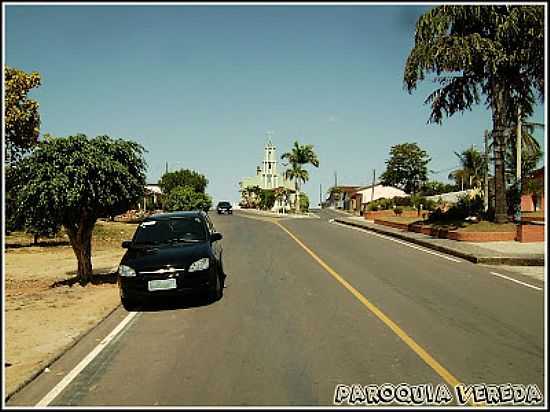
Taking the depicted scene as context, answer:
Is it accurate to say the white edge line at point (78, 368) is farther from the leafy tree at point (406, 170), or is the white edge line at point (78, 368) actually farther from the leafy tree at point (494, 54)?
the leafy tree at point (406, 170)

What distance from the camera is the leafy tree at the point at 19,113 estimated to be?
2488cm

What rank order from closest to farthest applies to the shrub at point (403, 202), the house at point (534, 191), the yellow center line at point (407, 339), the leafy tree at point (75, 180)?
the yellow center line at point (407, 339), the leafy tree at point (75, 180), the house at point (534, 191), the shrub at point (403, 202)

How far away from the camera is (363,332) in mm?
8141

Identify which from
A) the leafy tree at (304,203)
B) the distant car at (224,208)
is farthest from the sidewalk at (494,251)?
the leafy tree at (304,203)

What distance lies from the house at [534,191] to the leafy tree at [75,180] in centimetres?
3755

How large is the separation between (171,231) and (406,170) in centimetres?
9560

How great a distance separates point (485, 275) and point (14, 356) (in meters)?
10.8

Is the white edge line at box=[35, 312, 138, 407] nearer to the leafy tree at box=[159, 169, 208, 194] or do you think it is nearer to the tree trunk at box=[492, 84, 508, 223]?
the tree trunk at box=[492, 84, 508, 223]

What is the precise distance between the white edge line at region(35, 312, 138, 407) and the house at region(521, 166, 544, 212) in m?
41.5

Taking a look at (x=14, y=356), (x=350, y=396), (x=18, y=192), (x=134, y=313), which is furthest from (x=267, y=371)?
(x=18, y=192)

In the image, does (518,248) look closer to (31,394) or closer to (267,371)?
(267,371)

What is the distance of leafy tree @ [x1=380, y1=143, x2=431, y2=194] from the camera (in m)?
102

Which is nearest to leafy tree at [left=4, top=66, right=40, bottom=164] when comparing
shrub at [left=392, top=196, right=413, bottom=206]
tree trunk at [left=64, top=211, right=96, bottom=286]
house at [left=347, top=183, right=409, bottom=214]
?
tree trunk at [left=64, top=211, right=96, bottom=286]

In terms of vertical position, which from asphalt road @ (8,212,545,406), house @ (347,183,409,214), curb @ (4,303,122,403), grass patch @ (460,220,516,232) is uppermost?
house @ (347,183,409,214)
